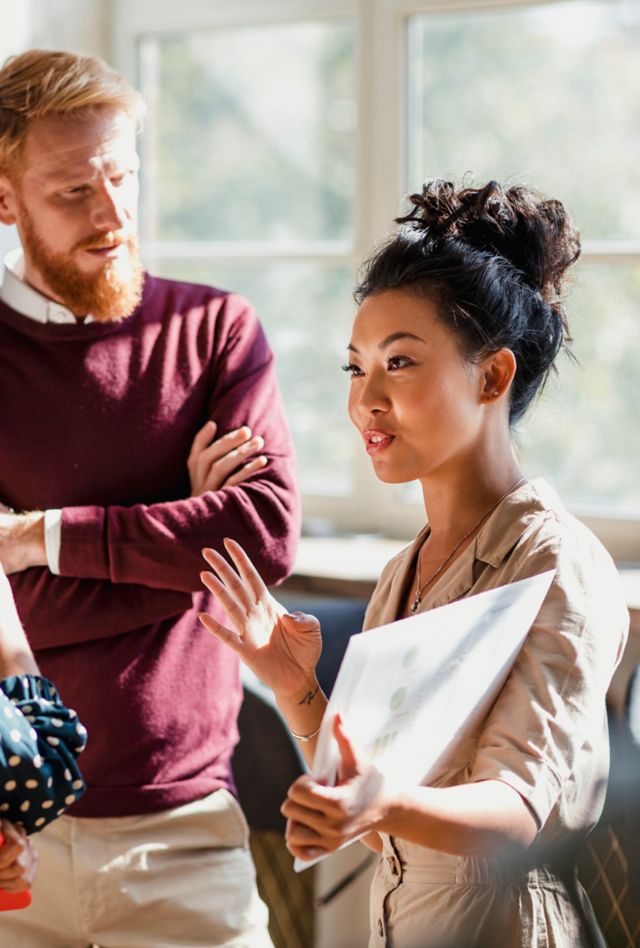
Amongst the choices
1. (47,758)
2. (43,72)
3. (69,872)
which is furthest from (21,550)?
(43,72)

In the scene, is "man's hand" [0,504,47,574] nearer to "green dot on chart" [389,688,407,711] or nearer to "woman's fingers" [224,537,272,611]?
"woman's fingers" [224,537,272,611]

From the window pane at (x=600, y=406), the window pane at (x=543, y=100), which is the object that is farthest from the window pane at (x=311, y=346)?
the window pane at (x=600, y=406)

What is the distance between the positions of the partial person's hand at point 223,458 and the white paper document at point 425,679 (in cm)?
68

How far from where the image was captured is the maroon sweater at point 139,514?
5.50 ft

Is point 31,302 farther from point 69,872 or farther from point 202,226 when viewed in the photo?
point 202,226

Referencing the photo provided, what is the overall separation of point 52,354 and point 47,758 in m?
0.81

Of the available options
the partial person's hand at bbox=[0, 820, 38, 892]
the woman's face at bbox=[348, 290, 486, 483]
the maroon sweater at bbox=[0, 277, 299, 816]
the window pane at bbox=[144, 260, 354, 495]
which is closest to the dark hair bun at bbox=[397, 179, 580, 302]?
the woman's face at bbox=[348, 290, 486, 483]

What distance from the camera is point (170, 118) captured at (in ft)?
11.0

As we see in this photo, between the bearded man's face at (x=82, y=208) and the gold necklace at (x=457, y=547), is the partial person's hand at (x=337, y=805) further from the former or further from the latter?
the bearded man's face at (x=82, y=208)

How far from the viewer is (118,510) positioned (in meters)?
1.69

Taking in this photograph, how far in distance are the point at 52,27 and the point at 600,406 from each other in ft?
5.51

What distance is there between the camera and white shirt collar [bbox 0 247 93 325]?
5.90 feet

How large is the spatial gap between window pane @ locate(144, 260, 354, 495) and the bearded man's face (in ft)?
4.51

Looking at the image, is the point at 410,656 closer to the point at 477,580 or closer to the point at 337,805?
the point at 337,805
